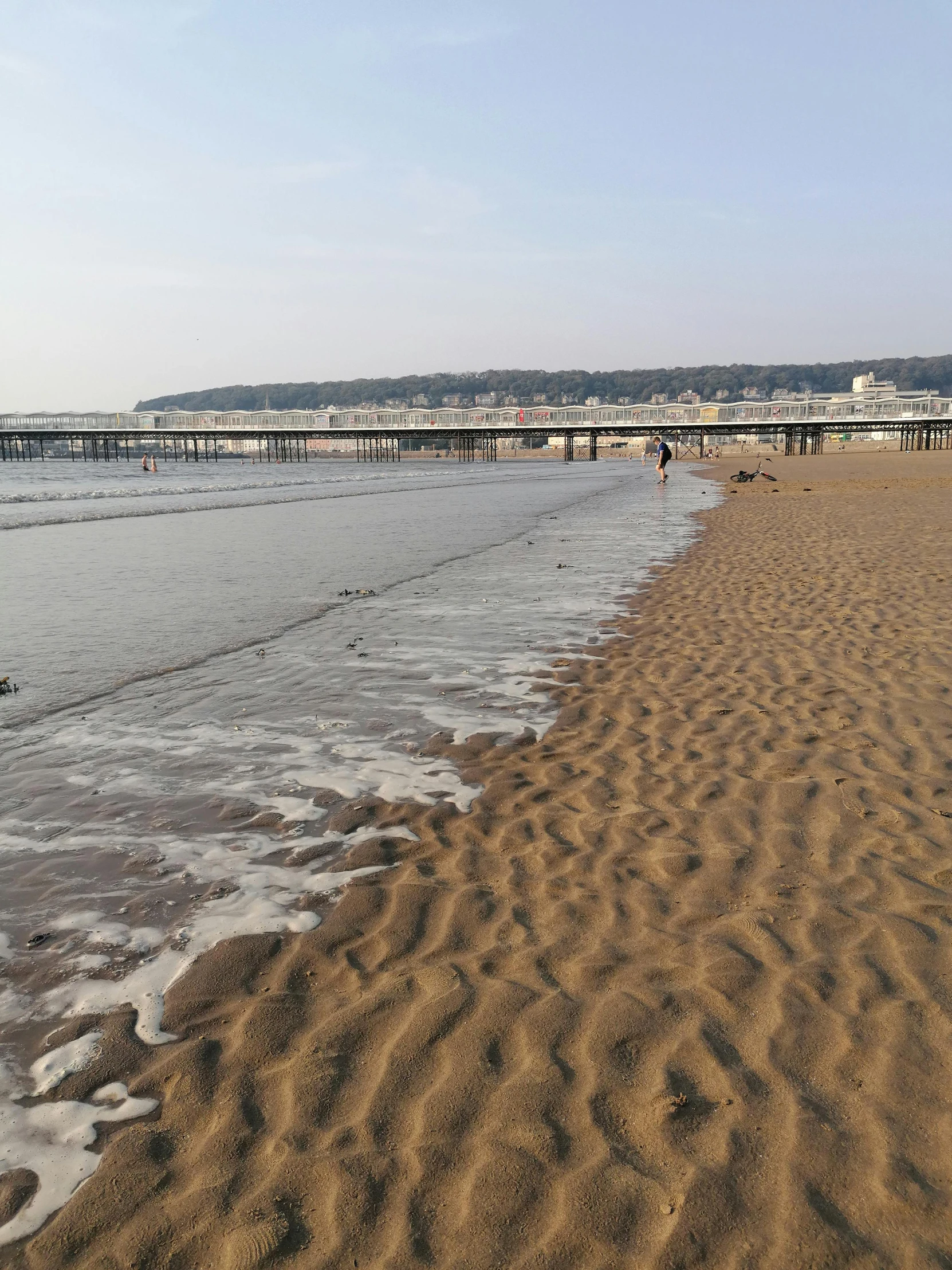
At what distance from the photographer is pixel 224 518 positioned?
24656mm

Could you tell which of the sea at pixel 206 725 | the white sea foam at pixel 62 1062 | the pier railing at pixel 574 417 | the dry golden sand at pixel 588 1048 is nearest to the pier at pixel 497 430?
the pier railing at pixel 574 417

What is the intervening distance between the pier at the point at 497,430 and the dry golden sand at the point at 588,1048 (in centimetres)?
6657

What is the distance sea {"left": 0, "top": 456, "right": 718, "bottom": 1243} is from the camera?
310 cm

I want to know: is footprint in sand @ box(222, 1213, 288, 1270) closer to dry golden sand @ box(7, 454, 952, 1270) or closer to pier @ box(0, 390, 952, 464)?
dry golden sand @ box(7, 454, 952, 1270)

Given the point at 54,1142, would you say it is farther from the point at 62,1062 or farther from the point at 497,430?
the point at 497,430

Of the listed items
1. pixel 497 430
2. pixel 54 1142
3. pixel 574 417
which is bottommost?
pixel 54 1142

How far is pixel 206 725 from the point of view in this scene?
5.89 meters

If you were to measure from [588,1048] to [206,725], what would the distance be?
3984 mm

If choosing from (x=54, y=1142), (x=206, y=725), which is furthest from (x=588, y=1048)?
(x=206, y=725)

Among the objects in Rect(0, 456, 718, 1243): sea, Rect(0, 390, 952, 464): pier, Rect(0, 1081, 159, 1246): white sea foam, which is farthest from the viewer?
Rect(0, 390, 952, 464): pier

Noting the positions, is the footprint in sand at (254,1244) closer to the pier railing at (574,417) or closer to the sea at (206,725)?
the sea at (206,725)

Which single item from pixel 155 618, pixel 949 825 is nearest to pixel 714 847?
pixel 949 825

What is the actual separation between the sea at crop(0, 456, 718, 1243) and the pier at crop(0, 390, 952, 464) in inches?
2343

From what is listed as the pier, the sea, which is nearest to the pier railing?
the pier
